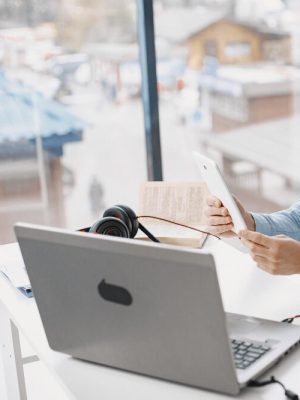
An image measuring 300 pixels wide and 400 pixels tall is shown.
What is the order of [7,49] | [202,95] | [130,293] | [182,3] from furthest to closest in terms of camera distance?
[202,95] → [182,3] → [7,49] → [130,293]

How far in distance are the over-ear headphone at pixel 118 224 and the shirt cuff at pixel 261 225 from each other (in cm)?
27

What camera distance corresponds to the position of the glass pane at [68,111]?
3.25m

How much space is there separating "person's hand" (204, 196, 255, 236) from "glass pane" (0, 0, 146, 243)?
1.39m

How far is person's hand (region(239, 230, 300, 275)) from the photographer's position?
160 cm

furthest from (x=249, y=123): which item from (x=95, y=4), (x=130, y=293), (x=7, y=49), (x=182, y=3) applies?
(x=130, y=293)

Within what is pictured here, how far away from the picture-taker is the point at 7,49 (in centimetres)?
320

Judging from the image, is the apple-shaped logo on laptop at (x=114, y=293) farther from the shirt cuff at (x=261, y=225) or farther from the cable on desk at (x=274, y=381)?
the shirt cuff at (x=261, y=225)

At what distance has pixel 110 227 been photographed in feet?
5.80

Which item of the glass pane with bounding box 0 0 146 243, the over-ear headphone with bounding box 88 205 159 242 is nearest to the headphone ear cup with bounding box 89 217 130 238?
the over-ear headphone with bounding box 88 205 159 242

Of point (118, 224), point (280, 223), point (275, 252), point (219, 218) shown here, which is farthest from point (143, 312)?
point (280, 223)

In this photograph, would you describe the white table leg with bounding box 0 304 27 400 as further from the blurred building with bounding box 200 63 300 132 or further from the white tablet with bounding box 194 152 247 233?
the blurred building with bounding box 200 63 300 132

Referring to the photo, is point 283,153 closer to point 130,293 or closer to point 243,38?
point 243,38

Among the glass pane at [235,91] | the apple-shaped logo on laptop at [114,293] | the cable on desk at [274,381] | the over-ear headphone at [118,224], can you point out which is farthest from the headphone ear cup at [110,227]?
the glass pane at [235,91]

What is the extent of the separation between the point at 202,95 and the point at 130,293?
2.52 meters
